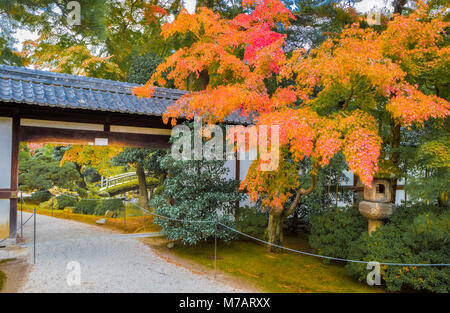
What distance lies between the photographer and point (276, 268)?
21.0 feet

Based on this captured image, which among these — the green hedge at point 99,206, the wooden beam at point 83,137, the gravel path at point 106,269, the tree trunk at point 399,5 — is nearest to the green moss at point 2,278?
the gravel path at point 106,269

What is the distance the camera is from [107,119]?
7.27 meters

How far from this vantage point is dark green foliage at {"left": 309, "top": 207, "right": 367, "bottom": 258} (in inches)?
259

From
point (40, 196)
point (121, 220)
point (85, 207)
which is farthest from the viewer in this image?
point (40, 196)

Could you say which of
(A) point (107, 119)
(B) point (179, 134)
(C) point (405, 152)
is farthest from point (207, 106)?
(C) point (405, 152)

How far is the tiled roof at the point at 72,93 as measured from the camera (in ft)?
19.6

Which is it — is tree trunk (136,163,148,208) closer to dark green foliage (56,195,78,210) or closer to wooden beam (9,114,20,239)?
dark green foliage (56,195,78,210)

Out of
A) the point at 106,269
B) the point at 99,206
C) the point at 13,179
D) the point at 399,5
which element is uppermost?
the point at 399,5

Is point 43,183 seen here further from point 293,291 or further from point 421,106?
point 421,106

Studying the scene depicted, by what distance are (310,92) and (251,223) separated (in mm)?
4057

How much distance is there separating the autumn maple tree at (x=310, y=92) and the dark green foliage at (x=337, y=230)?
0.90 meters

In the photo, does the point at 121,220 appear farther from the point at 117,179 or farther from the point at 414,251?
the point at 414,251

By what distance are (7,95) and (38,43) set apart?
26.1ft

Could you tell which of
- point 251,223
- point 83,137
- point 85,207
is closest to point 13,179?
point 83,137
